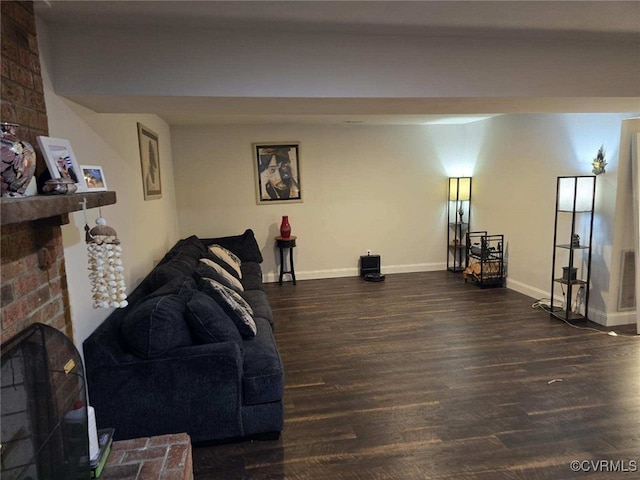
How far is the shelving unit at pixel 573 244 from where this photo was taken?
12.8ft

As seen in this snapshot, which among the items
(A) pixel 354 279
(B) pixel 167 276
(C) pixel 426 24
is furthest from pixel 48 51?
(A) pixel 354 279

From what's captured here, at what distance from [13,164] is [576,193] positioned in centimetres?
447

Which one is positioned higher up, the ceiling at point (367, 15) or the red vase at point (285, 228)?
the ceiling at point (367, 15)

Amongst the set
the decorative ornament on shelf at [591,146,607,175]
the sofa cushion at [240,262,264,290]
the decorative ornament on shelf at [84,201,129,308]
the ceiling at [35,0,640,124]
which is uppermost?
the ceiling at [35,0,640,124]

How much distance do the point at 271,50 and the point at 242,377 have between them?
1.86 m

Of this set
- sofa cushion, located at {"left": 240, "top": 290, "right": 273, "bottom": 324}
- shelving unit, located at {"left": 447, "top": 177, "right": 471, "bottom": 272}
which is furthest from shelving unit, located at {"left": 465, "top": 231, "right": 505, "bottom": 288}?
sofa cushion, located at {"left": 240, "top": 290, "right": 273, "bottom": 324}

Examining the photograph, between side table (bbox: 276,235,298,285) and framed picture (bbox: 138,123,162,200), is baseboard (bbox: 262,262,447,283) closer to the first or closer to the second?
side table (bbox: 276,235,298,285)

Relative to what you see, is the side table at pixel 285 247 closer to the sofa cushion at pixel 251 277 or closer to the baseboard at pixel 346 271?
the baseboard at pixel 346 271

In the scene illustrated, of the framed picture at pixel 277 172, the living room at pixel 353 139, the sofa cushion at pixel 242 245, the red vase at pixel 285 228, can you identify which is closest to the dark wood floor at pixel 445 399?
the living room at pixel 353 139

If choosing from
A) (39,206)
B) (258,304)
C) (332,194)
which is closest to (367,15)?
(39,206)

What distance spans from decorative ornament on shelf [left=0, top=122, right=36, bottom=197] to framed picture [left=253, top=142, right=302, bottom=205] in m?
4.43

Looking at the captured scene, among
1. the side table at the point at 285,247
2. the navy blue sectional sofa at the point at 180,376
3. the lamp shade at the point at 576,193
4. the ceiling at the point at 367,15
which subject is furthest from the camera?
the side table at the point at 285,247

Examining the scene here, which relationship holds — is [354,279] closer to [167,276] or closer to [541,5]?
[167,276]

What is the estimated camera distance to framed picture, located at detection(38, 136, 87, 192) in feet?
5.11
